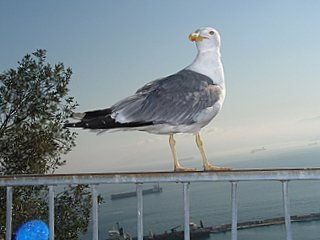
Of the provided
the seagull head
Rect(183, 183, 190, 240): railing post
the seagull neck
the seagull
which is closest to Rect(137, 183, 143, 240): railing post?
Rect(183, 183, 190, 240): railing post

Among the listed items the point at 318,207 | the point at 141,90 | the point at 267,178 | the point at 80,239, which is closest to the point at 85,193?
the point at 80,239

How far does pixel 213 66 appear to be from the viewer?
7.34 ft

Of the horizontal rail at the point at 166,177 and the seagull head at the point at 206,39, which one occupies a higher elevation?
the seagull head at the point at 206,39

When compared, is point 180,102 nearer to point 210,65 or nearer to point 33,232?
point 210,65

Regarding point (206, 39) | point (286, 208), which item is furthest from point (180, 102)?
point (286, 208)

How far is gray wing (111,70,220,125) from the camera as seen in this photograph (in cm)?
196

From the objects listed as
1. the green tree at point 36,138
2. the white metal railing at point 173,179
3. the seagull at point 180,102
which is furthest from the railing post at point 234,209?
the green tree at point 36,138

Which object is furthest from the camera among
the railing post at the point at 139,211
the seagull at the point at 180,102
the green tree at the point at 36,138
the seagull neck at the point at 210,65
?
the green tree at the point at 36,138

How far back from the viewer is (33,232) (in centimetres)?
152

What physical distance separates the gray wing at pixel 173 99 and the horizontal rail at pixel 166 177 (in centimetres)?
49

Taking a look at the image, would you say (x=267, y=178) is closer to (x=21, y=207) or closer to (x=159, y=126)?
(x=159, y=126)

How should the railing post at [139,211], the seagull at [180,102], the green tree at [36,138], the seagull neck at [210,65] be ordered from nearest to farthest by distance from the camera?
the railing post at [139,211] < the seagull at [180,102] < the seagull neck at [210,65] < the green tree at [36,138]

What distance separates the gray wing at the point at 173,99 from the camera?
1.96m

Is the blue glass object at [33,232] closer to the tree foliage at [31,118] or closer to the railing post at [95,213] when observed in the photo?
the railing post at [95,213]
